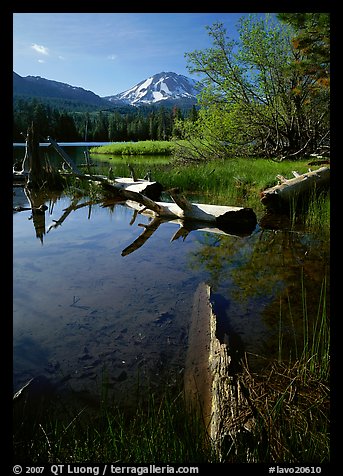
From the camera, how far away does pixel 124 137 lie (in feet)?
328

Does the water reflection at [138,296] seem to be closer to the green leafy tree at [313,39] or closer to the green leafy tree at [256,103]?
the green leafy tree at [313,39]

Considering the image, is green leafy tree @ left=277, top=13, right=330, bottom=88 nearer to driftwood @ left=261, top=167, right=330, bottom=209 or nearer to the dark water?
driftwood @ left=261, top=167, right=330, bottom=209

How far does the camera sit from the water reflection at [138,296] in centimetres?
323

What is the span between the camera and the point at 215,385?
2.71 meters

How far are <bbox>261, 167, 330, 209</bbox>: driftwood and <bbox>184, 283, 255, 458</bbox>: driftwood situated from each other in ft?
21.3

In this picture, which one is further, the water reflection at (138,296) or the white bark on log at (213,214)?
the white bark on log at (213,214)

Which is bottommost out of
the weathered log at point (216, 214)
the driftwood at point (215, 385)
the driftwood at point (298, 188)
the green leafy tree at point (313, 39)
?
the driftwood at point (215, 385)

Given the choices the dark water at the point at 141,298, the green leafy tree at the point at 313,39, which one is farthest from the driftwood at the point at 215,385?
the green leafy tree at the point at 313,39

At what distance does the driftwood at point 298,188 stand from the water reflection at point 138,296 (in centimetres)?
201

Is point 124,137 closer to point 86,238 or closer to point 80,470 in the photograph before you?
point 86,238

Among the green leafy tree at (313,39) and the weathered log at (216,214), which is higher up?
the green leafy tree at (313,39)

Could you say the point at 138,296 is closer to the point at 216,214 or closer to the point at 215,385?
the point at 215,385

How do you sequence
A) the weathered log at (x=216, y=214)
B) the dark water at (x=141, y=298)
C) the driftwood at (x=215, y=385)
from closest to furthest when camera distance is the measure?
the driftwood at (x=215, y=385) → the dark water at (x=141, y=298) → the weathered log at (x=216, y=214)
